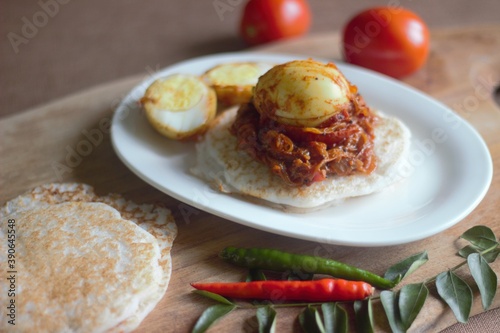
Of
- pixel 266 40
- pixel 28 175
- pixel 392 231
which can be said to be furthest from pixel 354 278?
pixel 266 40

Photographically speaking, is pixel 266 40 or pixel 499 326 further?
pixel 266 40

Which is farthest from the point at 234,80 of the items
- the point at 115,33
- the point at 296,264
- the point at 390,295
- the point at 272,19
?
the point at 115,33

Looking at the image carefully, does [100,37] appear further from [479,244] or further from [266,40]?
[479,244]

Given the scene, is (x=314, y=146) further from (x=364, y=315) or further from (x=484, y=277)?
(x=484, y=277)

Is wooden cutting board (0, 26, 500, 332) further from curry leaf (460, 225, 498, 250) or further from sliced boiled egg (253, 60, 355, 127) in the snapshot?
sliced boiled egg (253, 60, 355, 127)

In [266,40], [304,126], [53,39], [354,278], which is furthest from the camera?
[53,39]

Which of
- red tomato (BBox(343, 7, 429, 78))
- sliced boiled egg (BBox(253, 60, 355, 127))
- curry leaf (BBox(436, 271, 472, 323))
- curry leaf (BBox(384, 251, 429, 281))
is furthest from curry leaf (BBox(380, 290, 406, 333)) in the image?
red tomato (BBox(343, 7, 429, 78))

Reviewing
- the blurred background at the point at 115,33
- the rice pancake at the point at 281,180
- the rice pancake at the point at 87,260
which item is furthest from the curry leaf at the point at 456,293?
the blurred background at the point at 115,33
